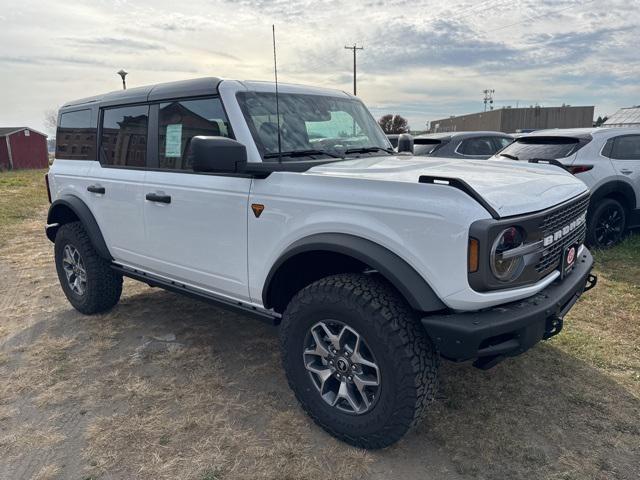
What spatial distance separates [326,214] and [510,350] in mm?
1125

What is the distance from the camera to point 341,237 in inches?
99.3

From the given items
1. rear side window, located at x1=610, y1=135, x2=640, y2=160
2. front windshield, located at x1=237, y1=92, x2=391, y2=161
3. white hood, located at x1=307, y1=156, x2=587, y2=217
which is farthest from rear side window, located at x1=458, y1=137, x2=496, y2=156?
white hood, located at x1=307, y1=156, x2=587, y2=217

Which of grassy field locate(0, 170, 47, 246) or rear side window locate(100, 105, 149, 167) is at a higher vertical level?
rear side window locate(100, 105, 149, 167)

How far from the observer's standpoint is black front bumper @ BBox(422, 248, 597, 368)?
2.18 metres

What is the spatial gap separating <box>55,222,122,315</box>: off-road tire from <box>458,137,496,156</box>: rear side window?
19.8 feet

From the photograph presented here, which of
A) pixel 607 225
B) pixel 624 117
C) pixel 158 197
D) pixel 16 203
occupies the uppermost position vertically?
pixel 624 117

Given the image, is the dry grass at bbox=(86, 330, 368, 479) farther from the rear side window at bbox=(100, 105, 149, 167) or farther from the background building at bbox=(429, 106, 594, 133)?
the background building at bbox=(429, 106, 594, 133)

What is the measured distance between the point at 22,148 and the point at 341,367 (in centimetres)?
4347

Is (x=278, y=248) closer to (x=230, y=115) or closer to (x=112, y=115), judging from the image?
(x=230, y=115)

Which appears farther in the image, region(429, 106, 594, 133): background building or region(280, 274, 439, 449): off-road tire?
region(429, 106, 594, 133): background building

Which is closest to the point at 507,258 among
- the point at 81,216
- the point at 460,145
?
the point at 81,216

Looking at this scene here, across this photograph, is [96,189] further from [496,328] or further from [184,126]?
[496,328]

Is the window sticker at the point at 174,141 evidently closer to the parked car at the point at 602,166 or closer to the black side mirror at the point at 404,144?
the black side mirror at the point at 404,144

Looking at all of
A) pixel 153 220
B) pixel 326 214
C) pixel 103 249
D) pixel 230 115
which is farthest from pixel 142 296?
pixel 326 214
